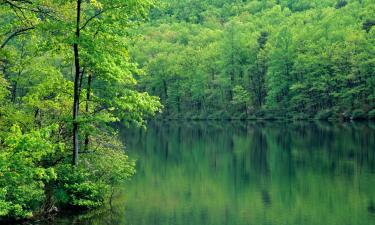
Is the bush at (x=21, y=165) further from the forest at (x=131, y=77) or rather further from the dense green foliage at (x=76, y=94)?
the dense green foliage at (x=76, y=94)

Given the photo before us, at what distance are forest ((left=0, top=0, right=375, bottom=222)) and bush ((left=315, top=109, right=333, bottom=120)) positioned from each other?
0.72ft

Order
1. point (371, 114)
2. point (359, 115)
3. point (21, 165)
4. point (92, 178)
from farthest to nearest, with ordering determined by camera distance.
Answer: point (359, 115)
point (371, 114)
point (92, 178)
point (21, 165)

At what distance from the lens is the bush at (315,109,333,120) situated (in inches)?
2960

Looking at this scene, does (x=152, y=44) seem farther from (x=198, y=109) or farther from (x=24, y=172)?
(x=24, y=172)

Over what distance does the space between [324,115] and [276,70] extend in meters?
15.1

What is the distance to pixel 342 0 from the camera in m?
125

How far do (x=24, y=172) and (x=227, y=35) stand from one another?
89.2 m

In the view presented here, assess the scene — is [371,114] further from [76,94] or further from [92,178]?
[76,94]

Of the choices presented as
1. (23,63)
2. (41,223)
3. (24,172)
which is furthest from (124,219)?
(23,63)

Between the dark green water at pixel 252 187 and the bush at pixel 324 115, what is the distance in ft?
115

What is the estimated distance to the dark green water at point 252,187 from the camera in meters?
17.9

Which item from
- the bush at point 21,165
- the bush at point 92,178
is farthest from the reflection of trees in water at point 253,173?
the bush at point 21,165

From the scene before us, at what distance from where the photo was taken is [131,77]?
19781mm

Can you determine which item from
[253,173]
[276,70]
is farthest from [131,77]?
[276,70]
